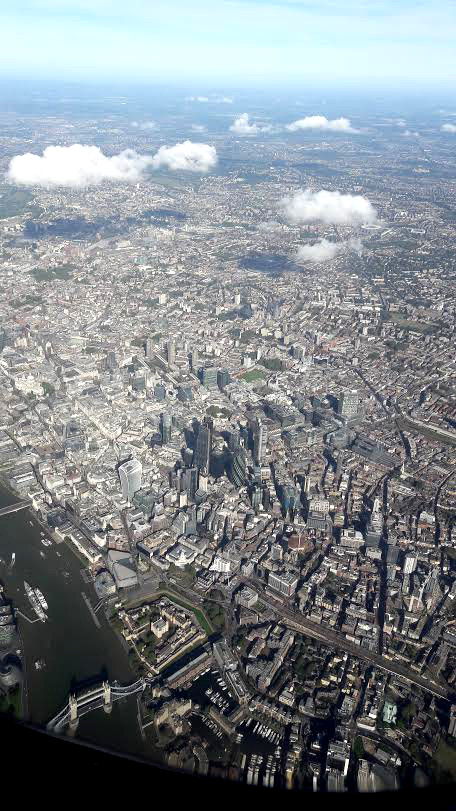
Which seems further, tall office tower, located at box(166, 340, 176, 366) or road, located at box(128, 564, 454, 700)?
tall office tower, located at box(166, 340, 176, 366)

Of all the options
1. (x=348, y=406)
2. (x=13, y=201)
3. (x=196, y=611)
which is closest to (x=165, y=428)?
(x=348, y=406)

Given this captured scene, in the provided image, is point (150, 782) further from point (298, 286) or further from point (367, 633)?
point (298, 286)

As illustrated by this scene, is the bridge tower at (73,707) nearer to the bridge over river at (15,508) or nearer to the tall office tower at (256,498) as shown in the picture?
the bridge over river at (15,508)

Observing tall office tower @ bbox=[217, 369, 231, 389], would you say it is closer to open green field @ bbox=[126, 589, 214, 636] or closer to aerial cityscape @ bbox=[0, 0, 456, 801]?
aerial cityscape @ bbox=[0, 0, 456, 801]

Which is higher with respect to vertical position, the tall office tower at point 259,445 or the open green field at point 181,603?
the tall office tower at point 259,445

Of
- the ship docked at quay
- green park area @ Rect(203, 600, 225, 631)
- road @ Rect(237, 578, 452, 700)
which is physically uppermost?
the ship docked at quay

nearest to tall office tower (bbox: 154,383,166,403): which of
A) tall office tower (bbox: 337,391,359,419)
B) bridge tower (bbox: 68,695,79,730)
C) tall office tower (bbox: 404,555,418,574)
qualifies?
tall office tower (bbox: 337,391,359,419)

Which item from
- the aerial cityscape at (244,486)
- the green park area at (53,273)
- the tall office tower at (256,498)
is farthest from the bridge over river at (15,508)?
the green park area at (53,273)
